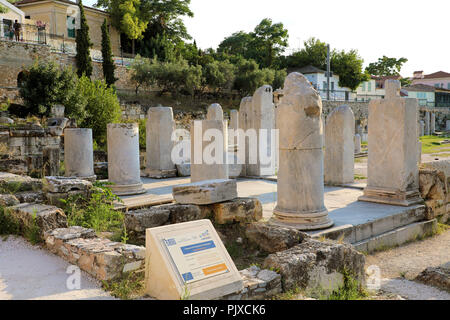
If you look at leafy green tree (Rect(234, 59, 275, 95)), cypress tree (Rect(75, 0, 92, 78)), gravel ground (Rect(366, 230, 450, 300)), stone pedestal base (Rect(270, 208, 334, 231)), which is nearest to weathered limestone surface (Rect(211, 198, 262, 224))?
stone pedestal base (Rect(270, 208, 334, 231))

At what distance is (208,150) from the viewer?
979 centimetres

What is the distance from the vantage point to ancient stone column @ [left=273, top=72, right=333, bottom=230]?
6.68 meters

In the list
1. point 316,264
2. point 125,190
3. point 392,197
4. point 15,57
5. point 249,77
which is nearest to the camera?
Result: point 316,264

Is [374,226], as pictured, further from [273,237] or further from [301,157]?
[273,237]

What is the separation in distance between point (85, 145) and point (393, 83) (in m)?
7.97

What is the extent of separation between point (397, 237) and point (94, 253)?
5.68 m

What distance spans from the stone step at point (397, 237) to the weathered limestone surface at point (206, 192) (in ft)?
7.57

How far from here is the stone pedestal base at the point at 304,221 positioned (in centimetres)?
672

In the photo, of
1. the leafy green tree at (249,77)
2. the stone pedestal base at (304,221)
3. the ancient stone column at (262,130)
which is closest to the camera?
the stone pedestal base at (304,221)

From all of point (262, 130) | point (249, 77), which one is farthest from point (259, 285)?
point (249, 77)

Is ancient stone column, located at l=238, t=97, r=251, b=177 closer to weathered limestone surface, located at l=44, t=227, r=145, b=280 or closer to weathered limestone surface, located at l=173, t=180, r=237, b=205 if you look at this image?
weathered limestone surface, located at l=173, t=180, r=237, b=205

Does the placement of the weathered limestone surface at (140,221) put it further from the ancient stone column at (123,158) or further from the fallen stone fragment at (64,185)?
the ancient stone column at (123,158)

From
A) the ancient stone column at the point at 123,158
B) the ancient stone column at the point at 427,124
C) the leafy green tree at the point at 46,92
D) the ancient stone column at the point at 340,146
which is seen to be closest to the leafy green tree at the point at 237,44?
the ancient stone column at the point at 427,124
